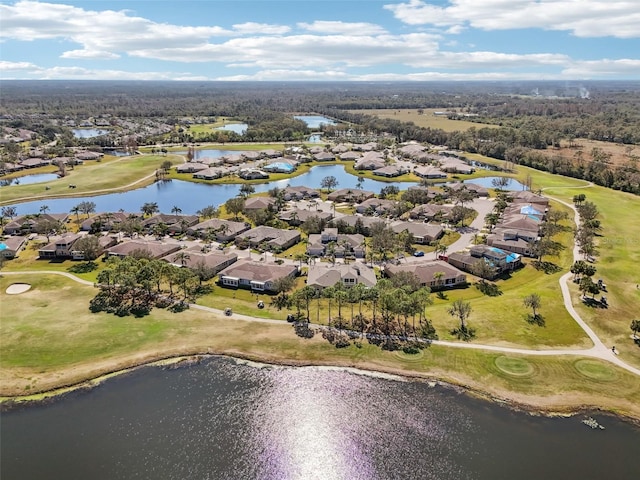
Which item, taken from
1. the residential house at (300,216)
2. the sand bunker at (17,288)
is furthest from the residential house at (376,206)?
the sand bunker at (17,288)

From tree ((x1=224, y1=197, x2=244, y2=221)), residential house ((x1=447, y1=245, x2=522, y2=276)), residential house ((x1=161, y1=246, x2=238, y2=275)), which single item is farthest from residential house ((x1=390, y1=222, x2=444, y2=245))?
tree ((x1=224, y1=197, x2=244, y2=221))

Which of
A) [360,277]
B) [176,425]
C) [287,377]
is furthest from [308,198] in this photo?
[176,425]

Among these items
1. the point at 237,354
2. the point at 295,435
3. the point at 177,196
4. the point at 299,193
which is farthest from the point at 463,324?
the point at 177,196

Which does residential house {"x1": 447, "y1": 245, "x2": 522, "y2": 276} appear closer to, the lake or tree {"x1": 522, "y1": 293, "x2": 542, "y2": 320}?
tree {"x1": 522, "y1": 293, "x2": 542, "y2": 320}

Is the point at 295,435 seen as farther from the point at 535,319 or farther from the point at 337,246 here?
the point at 337,246

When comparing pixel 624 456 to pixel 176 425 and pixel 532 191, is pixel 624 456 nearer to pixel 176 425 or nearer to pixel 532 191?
pixel 176 425

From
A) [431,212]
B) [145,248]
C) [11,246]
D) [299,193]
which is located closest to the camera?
[145,248]
